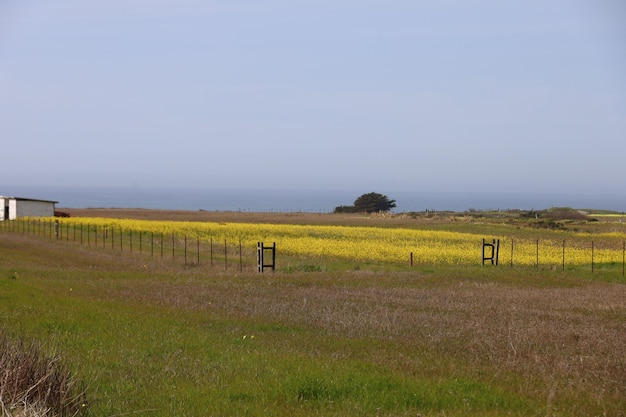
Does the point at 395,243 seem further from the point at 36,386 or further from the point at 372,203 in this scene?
the point at 372,203

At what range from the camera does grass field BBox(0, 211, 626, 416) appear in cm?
914

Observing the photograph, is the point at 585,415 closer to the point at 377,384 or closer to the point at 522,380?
the point at 522,380

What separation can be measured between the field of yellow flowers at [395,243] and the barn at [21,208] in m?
13.3

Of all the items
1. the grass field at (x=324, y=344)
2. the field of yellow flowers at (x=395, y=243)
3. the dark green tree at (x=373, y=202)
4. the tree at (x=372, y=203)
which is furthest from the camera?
the dark green tree at (x=373, y=202)

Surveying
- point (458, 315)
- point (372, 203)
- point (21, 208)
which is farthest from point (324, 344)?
point (372, 203)

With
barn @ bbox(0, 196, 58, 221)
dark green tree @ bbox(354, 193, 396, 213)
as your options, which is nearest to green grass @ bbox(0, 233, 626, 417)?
barn @ bbox(0, 196, 58, 221)

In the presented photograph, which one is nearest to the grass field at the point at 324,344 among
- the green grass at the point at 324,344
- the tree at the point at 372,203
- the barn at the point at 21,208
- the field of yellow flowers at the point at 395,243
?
the green grass at the point at 324,344

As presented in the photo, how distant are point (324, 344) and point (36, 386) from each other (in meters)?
6.80

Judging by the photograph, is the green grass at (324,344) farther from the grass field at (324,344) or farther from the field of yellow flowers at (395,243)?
the field of yellow flowers at (395,243)

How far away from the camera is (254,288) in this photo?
24.7 metres

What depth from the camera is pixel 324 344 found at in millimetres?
13641

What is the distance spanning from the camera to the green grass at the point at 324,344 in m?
9.15

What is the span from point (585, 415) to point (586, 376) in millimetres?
2511

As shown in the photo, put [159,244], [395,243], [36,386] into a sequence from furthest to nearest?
[395,243], [159,244], [36,386]
